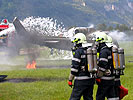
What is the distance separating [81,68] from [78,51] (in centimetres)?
51

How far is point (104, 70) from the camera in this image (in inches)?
429

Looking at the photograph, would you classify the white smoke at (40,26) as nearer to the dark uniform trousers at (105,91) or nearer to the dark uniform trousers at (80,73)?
the dark uniform trousers at (105,91)


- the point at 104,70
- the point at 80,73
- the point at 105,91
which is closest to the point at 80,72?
the point at 80,73

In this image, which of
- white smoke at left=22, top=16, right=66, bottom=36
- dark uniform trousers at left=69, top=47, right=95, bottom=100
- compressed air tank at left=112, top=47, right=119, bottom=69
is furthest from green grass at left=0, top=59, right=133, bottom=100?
white smoke at left=22, top=16, right=66, bottom=36

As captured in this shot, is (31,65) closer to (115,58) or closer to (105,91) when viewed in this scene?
(105,91)

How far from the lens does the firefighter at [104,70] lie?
10898mm

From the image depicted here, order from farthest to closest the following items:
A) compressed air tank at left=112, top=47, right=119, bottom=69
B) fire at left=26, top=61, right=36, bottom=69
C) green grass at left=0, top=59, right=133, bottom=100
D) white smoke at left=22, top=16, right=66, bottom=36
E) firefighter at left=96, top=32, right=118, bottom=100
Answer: white smoke at left=22, top=16, right=66, bottom=36 → fire at left=26, top=61, right=36, bottom=69 → green grass at left=0, top=59, right=133, bottom=100 → compressed air tank at left=112, top=47, right=119, bottom=69 → firefighter at left=96, top=32, right=118, bottom=100

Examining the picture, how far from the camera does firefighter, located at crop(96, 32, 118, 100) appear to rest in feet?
35.8

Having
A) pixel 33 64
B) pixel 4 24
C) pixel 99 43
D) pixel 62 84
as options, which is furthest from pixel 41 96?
pixel 4 24

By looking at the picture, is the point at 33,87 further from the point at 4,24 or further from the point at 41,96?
the point at 4,24

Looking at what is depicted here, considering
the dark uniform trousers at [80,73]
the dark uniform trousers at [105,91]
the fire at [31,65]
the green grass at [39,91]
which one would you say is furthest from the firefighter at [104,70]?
the fire at [31,65]

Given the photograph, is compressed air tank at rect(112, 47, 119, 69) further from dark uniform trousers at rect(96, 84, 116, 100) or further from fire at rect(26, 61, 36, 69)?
fire at rect(26, 61, 36, 69)

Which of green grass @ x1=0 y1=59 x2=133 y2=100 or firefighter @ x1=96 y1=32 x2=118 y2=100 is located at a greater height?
firefighter @ x1=96 y1=32 x2=118 y2=100

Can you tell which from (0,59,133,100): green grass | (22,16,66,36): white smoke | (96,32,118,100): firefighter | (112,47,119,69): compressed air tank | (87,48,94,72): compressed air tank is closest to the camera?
(87,48,94,72): compressed air tank
